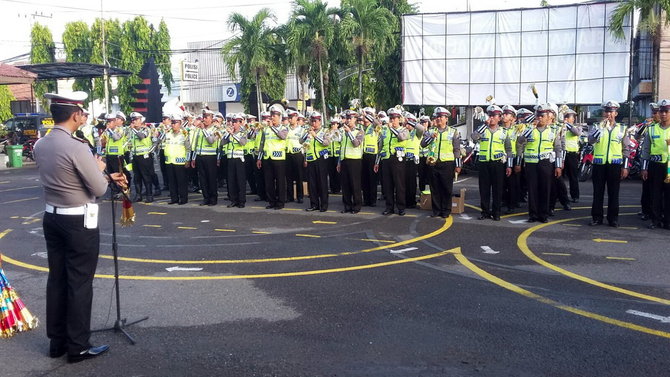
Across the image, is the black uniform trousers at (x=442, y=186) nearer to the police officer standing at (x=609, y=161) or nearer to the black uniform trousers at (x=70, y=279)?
the police officer standing at (x=609, y=161)

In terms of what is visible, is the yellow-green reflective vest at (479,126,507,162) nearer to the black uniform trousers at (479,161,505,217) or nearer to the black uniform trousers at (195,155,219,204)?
the black uniform trousers at (479,161,505,217)

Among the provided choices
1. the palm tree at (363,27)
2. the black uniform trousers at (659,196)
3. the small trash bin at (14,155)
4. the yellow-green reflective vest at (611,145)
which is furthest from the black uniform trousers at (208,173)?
the small trash bin at (14,155)

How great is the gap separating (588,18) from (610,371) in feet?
58.7

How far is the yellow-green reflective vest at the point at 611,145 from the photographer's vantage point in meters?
10.7

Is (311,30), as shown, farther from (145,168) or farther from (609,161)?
(609,161)

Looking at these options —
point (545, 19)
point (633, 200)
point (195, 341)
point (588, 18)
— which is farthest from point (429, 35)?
point (195, 341)

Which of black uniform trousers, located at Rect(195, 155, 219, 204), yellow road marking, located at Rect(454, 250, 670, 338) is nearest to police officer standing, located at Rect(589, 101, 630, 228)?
yellow road marking, located at Rect(454, 250, 670, 338)

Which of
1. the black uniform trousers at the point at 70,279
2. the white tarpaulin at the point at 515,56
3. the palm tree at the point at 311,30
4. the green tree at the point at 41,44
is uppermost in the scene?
the green tree at the point at 41,44

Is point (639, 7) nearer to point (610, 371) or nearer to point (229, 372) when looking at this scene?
point (610, 371)

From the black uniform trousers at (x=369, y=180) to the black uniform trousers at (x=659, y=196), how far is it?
17.7ft

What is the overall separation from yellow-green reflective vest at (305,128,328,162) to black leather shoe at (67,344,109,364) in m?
8.19

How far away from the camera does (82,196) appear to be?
16.7ft

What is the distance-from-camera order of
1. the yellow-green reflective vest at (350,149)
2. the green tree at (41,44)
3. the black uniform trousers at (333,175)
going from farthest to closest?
the green tree at (41,44) < the black uniform trousers at (333,175) < the yellow-green reflective vest at (350,149)

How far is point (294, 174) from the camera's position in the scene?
47.5 ft
